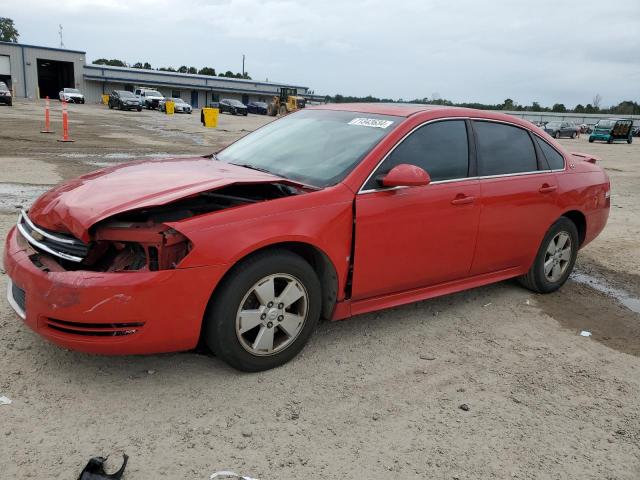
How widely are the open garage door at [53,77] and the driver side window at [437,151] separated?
73834 millimetres

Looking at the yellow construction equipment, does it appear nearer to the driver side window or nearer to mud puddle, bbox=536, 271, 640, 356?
mud puddle, bbox=536, 271, 640, 356

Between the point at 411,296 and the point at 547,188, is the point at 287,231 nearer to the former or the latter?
the point at 411,296

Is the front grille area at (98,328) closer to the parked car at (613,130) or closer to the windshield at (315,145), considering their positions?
the windshield at (315,145)

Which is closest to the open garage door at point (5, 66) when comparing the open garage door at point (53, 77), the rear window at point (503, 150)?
the open garage door at point (53, 77)

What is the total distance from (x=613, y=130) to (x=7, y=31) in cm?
11276

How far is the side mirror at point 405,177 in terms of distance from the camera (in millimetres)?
3439

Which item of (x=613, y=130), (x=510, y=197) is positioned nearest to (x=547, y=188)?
(x=510, y=197)

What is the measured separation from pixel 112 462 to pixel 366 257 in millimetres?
1899

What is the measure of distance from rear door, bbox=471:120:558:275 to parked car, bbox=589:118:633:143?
38.1 metres

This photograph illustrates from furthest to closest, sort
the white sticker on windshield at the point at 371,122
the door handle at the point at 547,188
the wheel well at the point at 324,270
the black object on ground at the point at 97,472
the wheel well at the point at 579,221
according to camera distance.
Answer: the wheel well at the point at 579,221 → the door handle at the point at 547,188 → the white sticker on windshield at the point at 371,122 → the wheel well at the point at 324,270 → the black object on ground at the point at 97,472

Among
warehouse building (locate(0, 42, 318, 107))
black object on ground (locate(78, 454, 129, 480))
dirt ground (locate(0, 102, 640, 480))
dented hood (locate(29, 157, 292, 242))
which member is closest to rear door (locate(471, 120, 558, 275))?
dirt ground (locate(0, 102, 640, 480))

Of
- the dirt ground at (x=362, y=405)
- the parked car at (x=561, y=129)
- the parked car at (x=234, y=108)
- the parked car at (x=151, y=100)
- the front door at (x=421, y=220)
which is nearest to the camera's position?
the dirt ground at (x=362, y=405)

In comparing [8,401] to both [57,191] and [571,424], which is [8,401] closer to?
[57,191]

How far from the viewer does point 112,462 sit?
2.41 meters
